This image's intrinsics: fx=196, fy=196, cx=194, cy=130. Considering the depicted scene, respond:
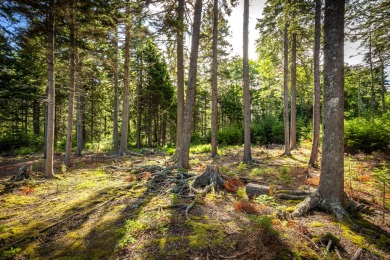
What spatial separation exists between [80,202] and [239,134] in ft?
68.2

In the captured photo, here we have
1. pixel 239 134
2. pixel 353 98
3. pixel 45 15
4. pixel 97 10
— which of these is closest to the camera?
pixel 45 15

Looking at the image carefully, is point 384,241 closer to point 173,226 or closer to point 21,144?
point 173,226

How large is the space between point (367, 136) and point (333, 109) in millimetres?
9665

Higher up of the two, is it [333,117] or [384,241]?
[333,117]

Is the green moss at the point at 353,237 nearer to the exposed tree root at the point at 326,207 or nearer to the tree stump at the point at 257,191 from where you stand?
the exposed tree root at the point at 326,207

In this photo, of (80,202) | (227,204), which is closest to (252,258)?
(227,204)

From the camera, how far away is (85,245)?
12.0 ft

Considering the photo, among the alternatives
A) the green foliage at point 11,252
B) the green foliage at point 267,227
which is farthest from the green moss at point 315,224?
the green foliage at point 11,252

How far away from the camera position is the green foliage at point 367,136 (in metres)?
11.1

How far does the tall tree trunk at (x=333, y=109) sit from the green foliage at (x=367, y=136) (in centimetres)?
903

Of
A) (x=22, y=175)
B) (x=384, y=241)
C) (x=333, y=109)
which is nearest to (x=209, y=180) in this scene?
(x=333, y=109)

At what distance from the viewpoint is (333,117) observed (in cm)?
477

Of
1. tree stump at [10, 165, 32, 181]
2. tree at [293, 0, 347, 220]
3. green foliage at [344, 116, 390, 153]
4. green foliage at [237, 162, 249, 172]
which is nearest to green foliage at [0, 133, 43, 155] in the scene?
tree stump at [10, 165, 32, 181]

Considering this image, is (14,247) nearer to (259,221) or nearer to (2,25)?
(259,221)
